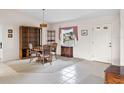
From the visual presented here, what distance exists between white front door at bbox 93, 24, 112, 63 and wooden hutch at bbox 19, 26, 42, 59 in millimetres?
3779

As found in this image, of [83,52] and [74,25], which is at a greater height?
[74,25]

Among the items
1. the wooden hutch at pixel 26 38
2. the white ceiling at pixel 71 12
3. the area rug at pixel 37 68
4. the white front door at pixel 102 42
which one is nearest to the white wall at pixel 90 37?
the white front door at pixel 102 42

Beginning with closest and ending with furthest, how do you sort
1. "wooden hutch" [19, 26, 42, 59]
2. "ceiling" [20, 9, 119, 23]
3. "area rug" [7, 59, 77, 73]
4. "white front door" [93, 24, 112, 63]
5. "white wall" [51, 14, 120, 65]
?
1. "area rug" [7, 59, 77, 73]
2. "ceiling" [20, 9, 119, 23]
3. "white wall" [51, 14, 120, 65]
4. "white front door" [93, 24, 112, 63]
5. "wooden hutch" [19, 26, 42, 59]

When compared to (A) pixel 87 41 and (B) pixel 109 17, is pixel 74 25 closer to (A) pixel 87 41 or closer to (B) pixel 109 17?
(A) pixel 87 41

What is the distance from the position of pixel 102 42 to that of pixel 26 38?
4458mm

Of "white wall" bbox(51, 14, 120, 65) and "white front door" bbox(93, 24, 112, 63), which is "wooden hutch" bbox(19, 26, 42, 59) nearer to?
"white wall" bbox(51, 14, 120, 65)

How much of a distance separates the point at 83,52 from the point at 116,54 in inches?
76.9

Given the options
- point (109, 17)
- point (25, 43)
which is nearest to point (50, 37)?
point (25, 43)

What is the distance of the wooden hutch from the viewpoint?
6992 millimetres

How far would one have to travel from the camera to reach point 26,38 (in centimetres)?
736

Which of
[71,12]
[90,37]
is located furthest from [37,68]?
[90,37]

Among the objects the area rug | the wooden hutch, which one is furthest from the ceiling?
the area rug

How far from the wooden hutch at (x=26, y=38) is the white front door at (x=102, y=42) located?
378 cm
